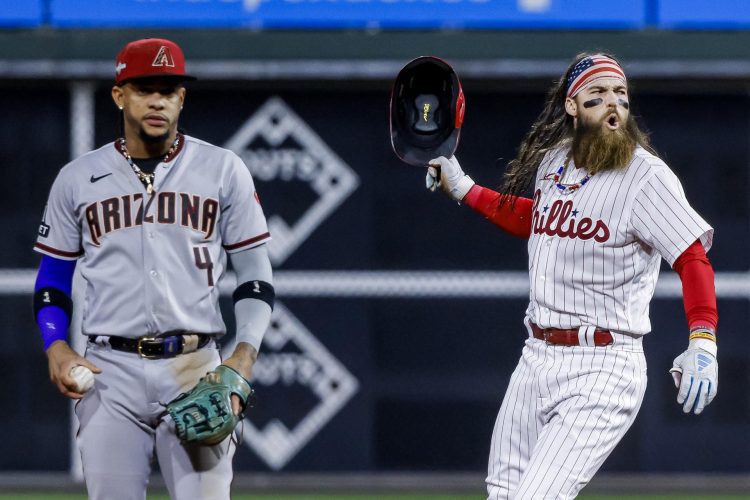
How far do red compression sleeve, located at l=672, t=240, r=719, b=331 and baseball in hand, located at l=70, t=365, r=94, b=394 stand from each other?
1585 mm

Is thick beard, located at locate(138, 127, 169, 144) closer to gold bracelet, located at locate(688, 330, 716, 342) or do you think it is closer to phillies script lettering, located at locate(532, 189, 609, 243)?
phillies script lettering, located at locate(532, 189, 609, 243)

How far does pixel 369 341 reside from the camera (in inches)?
276

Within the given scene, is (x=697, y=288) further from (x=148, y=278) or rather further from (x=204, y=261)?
(x=148, y=278)

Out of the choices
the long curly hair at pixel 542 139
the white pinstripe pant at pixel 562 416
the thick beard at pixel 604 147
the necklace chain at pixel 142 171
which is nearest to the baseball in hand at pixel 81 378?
the necklace chain at pixel 142 171

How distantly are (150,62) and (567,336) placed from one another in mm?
1375

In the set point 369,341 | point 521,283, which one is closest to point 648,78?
point 521,283

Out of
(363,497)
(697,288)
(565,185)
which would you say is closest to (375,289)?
(363,497)

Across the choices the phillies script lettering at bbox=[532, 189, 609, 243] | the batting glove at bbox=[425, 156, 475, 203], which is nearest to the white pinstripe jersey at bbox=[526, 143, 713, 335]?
the phillies script lettering at bbox=[532, 189, 609, 243]

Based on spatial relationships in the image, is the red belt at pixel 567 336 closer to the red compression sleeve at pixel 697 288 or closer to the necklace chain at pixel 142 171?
the red compression sleeve at pixel 697 288

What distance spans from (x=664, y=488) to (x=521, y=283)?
1242 millimetres

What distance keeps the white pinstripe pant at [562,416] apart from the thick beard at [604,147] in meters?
0.48

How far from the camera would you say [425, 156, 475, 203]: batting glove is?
13.9 feet

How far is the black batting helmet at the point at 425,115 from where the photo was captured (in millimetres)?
4258

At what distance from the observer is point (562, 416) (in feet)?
12.1
